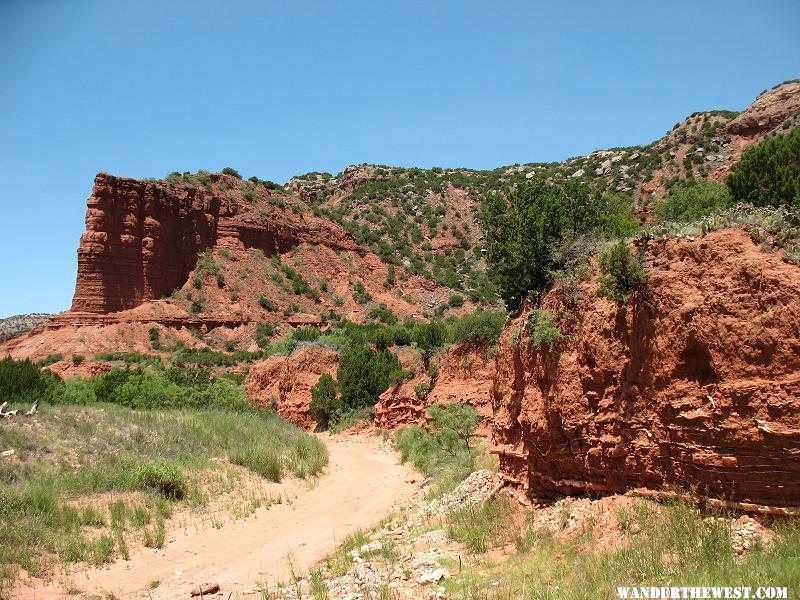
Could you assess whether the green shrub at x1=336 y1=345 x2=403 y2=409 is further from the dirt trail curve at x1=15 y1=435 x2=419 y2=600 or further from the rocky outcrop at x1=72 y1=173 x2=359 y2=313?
the rocky outcrop at x1=72 y1=173 x2=359 y2=313

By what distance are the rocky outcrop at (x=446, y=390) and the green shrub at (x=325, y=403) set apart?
296cm

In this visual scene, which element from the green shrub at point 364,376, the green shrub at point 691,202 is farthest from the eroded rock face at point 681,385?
the green shrub at point 364,376

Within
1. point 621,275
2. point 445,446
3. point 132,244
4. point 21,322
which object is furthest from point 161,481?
point 21,322

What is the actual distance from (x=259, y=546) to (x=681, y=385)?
26.3 ft

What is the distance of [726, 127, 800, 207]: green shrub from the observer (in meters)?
18.3

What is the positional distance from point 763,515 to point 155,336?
136ft

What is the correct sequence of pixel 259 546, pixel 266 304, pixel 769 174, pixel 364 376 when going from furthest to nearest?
pixel 266 304
pixel 364 376
pixel 769 174
pixel 259 546

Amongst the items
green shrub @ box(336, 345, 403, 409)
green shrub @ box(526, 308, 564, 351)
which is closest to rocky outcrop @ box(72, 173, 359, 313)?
green shrub @ box(336, 345, 403, 409)

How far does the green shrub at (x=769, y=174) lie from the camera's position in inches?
720

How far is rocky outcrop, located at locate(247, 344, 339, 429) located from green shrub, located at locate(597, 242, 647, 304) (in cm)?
2236

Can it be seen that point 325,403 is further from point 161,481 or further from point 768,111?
point 768,111

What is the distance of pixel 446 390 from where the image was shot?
850 inches

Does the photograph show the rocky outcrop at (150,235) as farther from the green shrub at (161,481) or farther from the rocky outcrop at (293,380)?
the green shrub at (161,481)

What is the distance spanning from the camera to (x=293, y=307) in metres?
49.8
